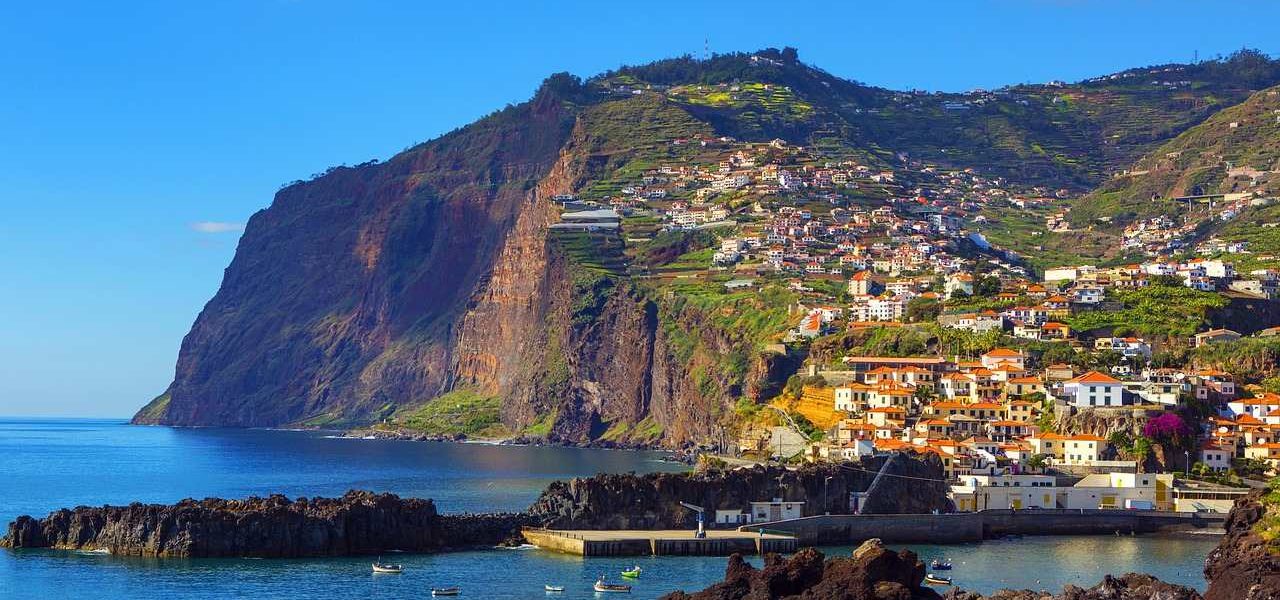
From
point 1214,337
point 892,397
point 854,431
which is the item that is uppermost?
point 1214,337

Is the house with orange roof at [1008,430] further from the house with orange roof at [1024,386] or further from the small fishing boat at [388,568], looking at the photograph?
the small fishing boat at [388,568]

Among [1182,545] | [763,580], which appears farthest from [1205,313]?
[763,580]

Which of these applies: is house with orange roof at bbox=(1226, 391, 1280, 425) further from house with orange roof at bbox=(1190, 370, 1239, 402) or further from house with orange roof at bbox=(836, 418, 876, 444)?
house with orange roof at bbox=(836, 418, 876, 444)

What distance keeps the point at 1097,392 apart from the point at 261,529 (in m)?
46.0

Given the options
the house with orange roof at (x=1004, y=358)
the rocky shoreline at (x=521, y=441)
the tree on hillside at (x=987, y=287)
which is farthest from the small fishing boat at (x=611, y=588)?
the tree on hillside at (x=987, y=287)

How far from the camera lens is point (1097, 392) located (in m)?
95.3

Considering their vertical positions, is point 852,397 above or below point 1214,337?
below

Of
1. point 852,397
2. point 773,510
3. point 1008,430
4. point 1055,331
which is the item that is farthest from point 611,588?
point 1055,331

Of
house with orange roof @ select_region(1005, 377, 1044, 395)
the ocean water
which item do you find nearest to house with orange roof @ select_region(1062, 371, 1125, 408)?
house with orange roof @ select_region(1005, 377, 1044, 395)

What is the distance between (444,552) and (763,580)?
24821mm

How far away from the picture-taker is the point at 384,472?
4882 inches

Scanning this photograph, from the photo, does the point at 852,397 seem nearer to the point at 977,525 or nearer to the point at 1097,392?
the point at 1097,392

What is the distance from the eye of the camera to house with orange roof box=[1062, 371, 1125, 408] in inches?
3733

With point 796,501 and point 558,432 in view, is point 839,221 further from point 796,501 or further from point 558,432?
point 796,501
